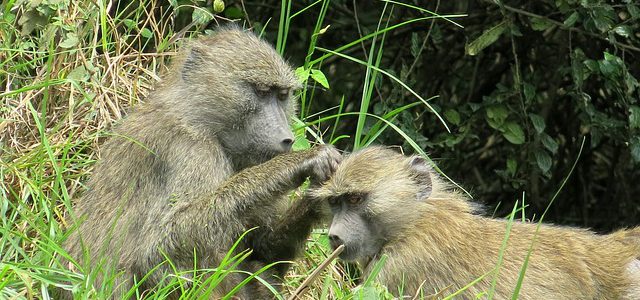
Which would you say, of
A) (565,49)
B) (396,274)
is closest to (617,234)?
(396,274)

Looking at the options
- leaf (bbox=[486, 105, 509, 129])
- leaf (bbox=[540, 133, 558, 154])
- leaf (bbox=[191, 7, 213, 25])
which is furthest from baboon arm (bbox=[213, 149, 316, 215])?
leaf (bbox=[540, 133, 558, 154])

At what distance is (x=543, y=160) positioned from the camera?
6.55 m

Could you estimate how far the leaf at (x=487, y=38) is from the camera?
6375 millimetres

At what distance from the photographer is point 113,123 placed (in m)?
5.43

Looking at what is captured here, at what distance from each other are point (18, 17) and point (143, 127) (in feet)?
4.15

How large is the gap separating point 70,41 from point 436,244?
6.51 feet

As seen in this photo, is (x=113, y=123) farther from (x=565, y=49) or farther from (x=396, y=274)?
(x=565, y=49)

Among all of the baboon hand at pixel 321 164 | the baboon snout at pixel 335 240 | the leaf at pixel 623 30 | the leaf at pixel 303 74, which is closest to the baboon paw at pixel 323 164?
the baboon hand at pixel 321 164

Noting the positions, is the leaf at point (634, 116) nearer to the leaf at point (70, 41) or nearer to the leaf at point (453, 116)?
the leaf at point (453, 116)

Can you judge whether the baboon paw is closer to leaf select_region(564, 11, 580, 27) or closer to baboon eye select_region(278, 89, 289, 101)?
baboon eye select_region(278, 89, 289, 101)

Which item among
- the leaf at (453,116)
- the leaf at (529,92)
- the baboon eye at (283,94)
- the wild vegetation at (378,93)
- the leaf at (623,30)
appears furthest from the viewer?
the leaf at (453,116)

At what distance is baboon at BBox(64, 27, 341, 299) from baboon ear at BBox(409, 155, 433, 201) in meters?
0.38

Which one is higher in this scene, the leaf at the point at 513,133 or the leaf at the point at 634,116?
the leaf at the point at 634,116

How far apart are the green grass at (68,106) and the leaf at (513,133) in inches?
48.4
